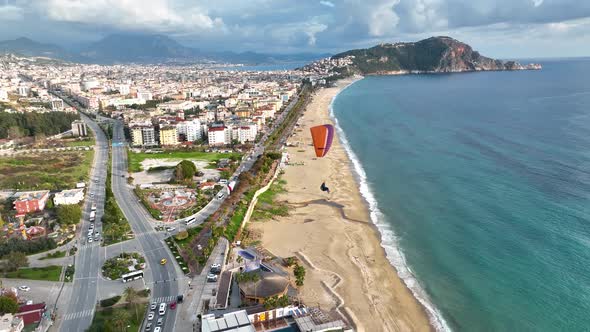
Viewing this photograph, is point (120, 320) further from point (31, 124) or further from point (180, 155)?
point (31, 124)

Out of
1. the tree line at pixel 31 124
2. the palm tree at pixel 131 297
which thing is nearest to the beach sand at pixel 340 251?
the palm tree at pixel 131 297

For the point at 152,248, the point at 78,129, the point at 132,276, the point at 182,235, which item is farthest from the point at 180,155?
the point at 132,276

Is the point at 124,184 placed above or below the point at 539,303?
above

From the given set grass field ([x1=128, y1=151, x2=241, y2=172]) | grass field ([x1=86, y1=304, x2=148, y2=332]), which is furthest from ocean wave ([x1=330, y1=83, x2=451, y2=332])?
grass field ([x1=128, y1=151, x2=241, y2=172])

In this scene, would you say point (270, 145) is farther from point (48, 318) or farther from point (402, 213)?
point (48, 318)

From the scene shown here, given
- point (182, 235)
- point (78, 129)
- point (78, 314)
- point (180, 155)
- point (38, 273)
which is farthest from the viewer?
point (78, 129)

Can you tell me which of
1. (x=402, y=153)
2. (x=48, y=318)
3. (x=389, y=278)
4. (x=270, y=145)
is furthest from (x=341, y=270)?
(x=270, y=145)
